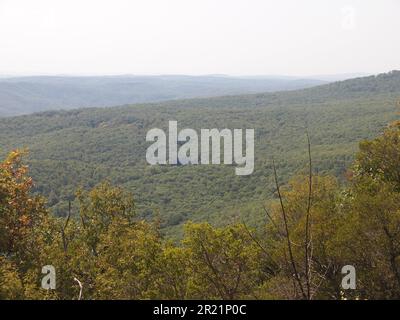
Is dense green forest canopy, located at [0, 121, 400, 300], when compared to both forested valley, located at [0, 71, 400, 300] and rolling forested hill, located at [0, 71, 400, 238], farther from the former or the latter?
rolling forested hill, located at [0, 71, 400, 238]

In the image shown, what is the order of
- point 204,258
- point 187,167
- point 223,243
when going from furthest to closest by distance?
1. point 187,167
2. point 223,243
3. point 204,258

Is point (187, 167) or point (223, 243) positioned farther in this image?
point (187, 167)

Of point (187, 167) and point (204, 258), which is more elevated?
point (204, 258)

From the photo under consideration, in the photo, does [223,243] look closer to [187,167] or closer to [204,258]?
[204,258]

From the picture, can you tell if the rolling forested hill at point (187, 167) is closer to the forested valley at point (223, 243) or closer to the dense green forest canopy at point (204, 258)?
the forested valley at point (223, 243)

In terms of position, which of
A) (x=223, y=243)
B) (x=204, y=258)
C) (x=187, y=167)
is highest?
(x=223, y=243)

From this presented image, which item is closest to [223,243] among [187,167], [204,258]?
[204,258]

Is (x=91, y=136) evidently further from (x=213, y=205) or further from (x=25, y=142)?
(x=213, y=205)
